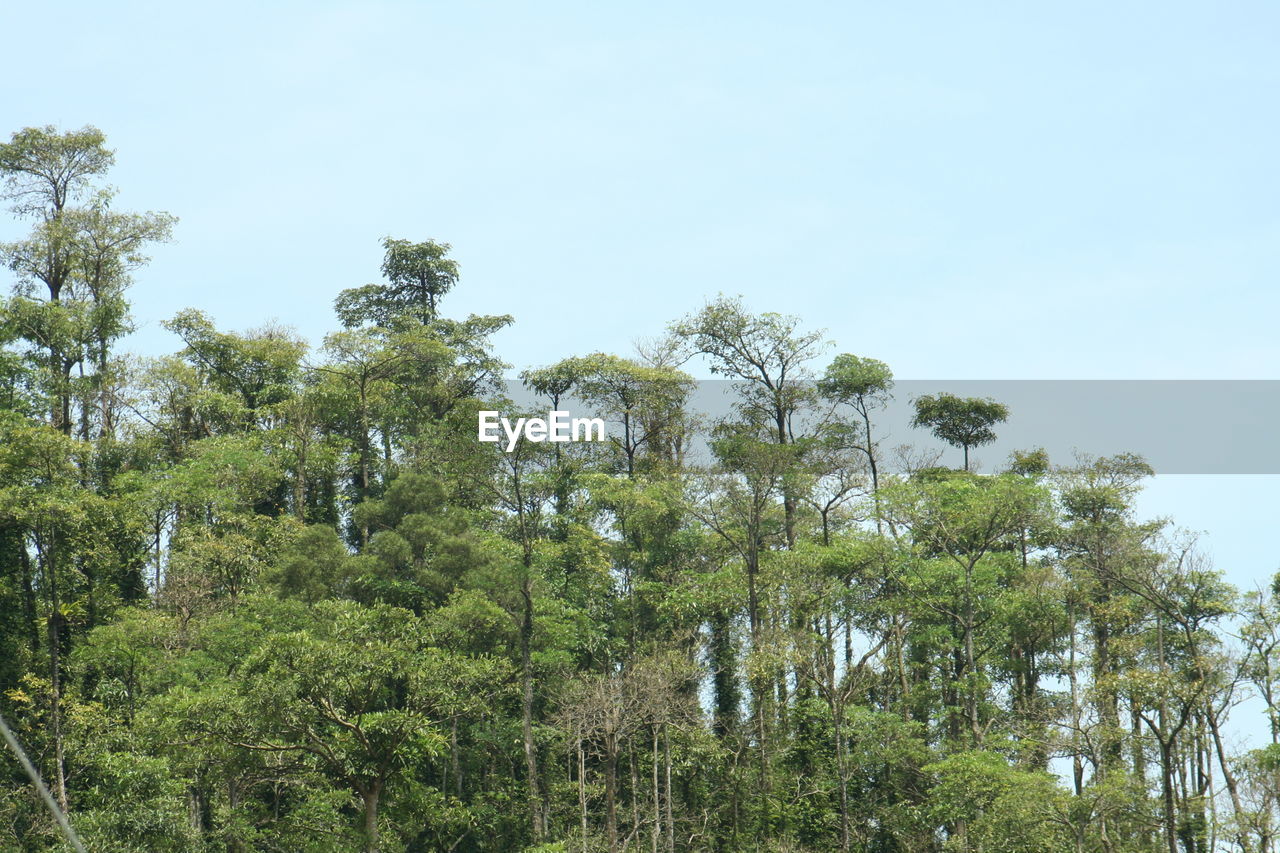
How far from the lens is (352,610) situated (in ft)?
98.4

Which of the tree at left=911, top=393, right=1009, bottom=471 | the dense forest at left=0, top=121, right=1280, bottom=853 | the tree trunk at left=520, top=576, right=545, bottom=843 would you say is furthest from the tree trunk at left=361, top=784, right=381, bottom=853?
the tree at left=911, top=393, right=1009, bottom=471

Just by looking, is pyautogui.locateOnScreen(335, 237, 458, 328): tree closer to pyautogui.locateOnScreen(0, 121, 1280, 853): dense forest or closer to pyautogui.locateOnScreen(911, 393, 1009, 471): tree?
pyautogui.locateOnScreen(0, 121, 1280, 853): dense forest

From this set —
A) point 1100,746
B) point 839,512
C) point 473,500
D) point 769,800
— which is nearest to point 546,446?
point 473,500

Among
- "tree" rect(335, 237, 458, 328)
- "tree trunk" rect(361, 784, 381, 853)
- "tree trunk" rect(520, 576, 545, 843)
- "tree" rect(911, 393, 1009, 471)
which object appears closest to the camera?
"tree trunk" rect(361, 784, 381, 853)

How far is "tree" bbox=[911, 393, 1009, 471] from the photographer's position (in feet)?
152

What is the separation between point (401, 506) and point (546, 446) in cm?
486

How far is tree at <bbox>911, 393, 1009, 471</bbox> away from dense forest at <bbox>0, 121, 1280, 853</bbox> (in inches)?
7.2

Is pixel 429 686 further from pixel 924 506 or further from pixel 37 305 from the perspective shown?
pixel 37 305

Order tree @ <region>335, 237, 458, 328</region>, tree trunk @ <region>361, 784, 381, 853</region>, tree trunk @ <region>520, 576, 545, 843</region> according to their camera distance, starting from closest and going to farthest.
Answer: tree trunk @ <region>361, 784, 381, 853</region>, tree trunk @ <region>520, 576, 545, 843</region>, tree @ <region>335, 237, 458, 328</region>

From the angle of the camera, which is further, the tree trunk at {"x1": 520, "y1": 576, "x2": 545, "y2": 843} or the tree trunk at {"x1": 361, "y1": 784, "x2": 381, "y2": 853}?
the tree trunk at {"x1": 520, "y1": 576, "x2": 545, "y2": 843}

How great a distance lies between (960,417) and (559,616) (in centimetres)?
1846

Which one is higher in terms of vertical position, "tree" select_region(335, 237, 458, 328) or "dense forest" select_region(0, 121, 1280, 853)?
"tree" select_region(335, 237, 458, 328)

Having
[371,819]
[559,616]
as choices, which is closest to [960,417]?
[559,616]

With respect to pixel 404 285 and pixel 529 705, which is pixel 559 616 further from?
pixel 404 285
